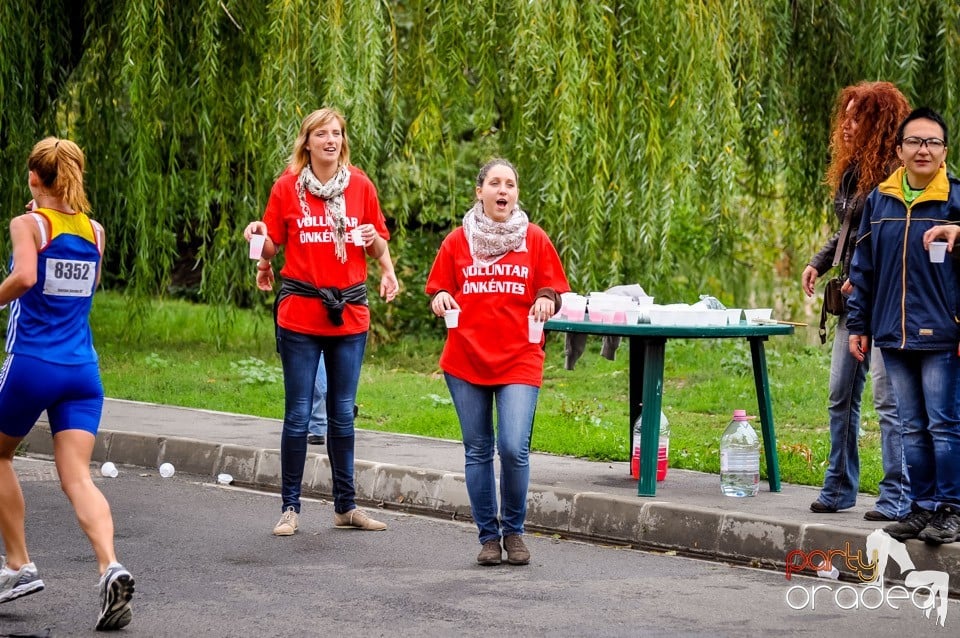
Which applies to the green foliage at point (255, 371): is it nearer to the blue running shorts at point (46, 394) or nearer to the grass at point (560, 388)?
the grass at point (560, 388)

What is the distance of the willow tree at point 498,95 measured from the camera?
9688 mm

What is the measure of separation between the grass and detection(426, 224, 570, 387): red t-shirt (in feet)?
8.10

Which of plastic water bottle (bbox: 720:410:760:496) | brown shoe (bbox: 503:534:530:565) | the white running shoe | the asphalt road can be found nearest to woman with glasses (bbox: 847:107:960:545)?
the asphalt road

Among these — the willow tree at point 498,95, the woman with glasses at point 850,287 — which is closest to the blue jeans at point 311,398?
the woman with glasses at point 850,287

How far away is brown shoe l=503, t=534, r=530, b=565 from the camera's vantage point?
680 centimetres

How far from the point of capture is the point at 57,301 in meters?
5.74

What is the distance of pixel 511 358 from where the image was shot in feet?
21.9

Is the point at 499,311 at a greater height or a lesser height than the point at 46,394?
greater

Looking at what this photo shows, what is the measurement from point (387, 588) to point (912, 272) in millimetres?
2610

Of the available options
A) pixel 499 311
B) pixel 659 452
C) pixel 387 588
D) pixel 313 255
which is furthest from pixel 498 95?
pixel 387 588

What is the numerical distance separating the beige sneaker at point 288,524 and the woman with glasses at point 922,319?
2.85 m

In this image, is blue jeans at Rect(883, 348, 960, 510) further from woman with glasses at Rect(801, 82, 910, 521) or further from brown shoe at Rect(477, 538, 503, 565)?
brown shoe at Rect(477, 538, 503, 565)

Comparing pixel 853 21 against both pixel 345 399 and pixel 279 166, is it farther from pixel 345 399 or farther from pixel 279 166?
pixel 345 399

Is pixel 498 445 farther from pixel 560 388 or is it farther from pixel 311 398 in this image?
pixel 560 388
